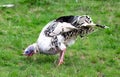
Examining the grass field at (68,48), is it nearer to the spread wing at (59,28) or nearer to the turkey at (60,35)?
the turkey at (60,35)

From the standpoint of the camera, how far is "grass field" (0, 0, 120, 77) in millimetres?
8875

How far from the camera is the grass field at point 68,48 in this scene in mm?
8875

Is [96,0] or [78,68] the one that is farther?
[96,0]

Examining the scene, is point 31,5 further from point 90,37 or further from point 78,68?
point 78,68

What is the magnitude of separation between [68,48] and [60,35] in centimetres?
135

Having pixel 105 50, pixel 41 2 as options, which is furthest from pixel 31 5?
pixel 105 50

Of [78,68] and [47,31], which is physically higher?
[47,31]

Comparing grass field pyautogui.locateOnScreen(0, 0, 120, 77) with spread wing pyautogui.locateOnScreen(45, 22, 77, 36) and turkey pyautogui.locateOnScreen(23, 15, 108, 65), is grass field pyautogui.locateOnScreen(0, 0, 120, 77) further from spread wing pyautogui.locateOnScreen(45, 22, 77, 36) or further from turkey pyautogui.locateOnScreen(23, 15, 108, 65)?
spread wing pyautogui.locateOnScreen(45, 22, 77, 36)

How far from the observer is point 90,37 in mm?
11406

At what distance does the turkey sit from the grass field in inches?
10.6

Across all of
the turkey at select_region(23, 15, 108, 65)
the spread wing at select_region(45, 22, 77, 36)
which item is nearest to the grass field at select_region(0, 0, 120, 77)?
the turkey at select_region(23, 15, 108, 65)

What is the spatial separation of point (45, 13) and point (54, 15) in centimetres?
34

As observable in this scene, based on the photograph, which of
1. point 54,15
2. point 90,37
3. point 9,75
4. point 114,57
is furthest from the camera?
point 54,15

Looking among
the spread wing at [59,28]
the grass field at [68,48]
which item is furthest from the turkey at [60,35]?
the grass field at [68,48]
